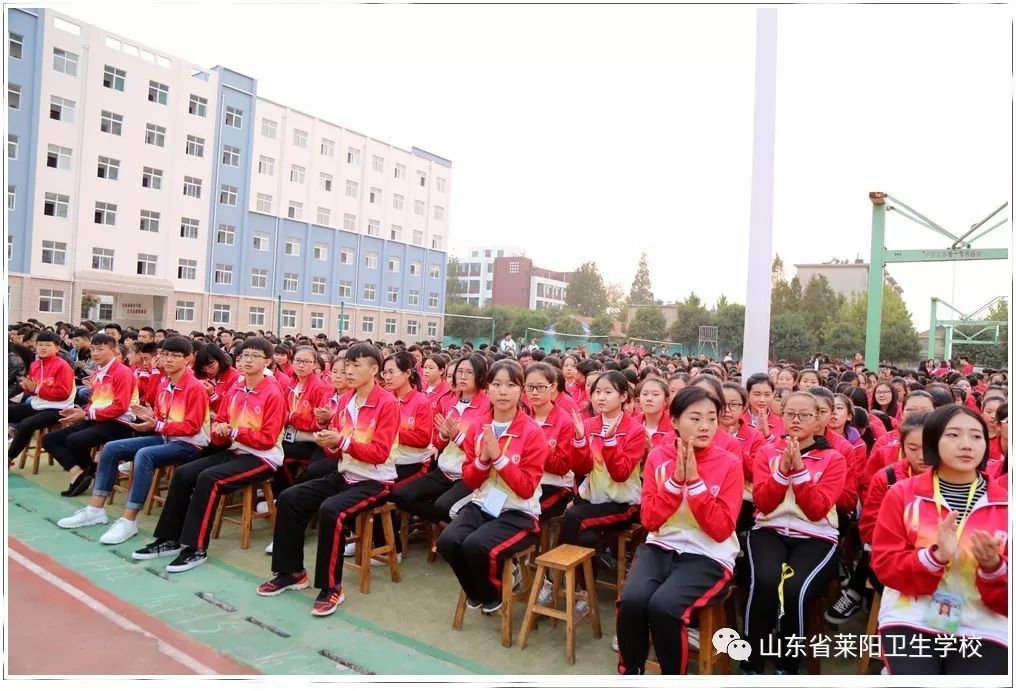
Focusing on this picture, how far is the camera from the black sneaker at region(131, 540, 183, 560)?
4.27m

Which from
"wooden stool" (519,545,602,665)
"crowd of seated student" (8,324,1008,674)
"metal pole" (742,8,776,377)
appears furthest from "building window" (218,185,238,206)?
"wooden stool" (519,545,602,665)

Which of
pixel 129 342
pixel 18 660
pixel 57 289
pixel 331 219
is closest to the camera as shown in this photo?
pixel 18 660

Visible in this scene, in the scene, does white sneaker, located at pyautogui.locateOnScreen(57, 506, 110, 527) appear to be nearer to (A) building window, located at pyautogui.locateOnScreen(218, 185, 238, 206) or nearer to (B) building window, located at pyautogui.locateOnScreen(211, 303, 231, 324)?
(B) building window, located at pyautogui.locateOnScreen(211, 303, 231, 324)

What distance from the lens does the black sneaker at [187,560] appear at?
409cm

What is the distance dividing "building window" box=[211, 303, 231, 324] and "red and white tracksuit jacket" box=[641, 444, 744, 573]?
86.0 ft

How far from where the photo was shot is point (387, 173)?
108ft

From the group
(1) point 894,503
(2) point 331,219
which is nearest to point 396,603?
(1) point 894,503

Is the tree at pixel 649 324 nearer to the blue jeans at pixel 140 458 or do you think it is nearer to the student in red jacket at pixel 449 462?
the student in red jacket at pixel 449 462

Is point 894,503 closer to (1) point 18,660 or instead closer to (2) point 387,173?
(1) point 18,660

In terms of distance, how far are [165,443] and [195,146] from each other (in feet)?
77.4

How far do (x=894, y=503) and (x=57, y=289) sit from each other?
24.8 metres

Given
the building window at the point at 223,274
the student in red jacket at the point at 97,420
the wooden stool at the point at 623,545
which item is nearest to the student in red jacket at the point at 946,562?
the wooden stool at the point at 623,545

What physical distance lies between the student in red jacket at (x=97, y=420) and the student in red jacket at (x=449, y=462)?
273 centimetres
